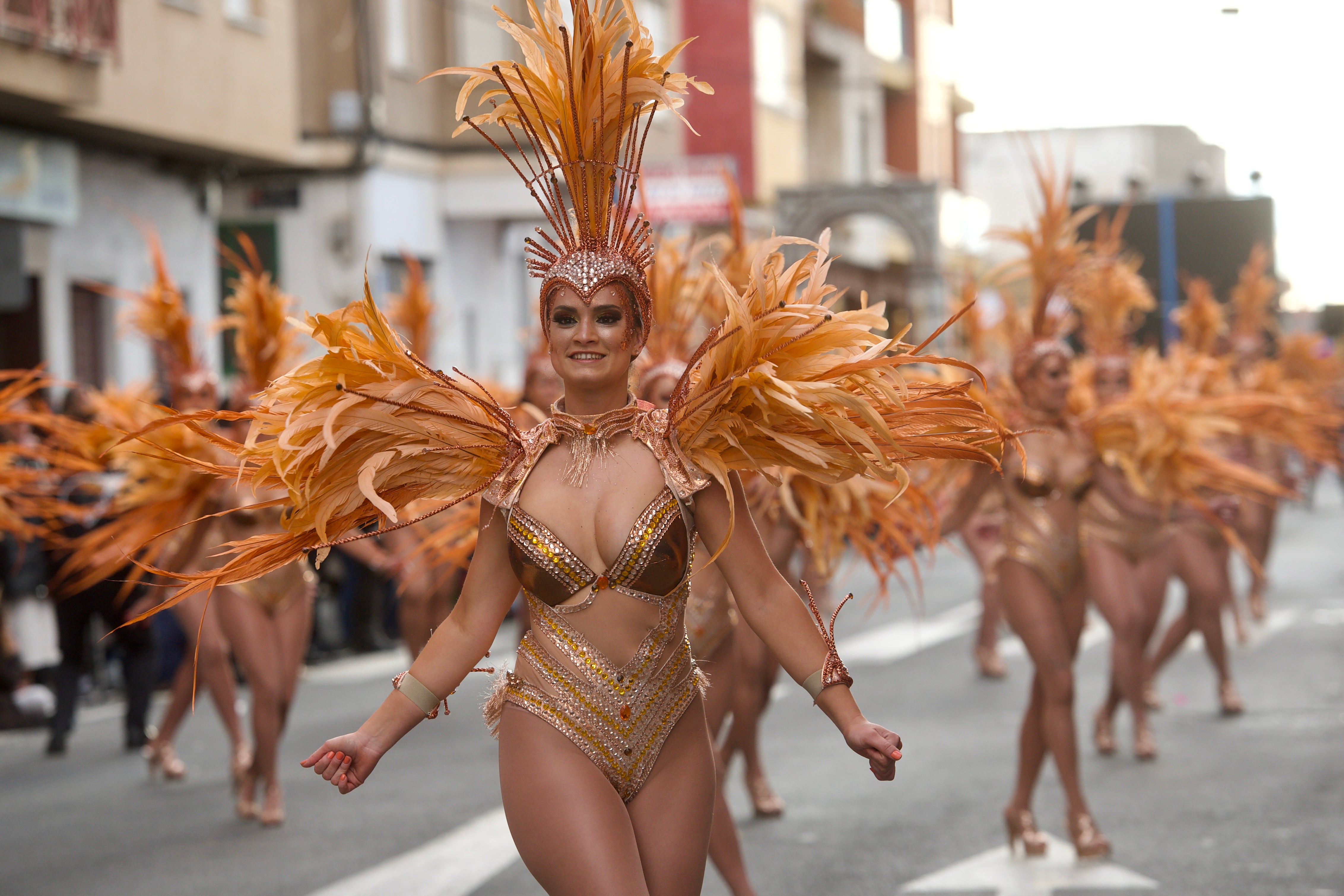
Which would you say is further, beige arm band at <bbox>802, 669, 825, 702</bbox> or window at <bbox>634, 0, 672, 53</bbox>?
window at <bbox>634, 0, 672, 53</bbox>

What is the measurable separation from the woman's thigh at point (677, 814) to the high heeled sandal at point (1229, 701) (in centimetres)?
747

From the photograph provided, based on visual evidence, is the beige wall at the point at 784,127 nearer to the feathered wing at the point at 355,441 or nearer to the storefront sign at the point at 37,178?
the storefront sign at the point at 37,178

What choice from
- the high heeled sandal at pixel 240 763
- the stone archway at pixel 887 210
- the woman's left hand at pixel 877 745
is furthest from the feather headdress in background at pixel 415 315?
the stone archway at pixel 887 210

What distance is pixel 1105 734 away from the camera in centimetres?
972

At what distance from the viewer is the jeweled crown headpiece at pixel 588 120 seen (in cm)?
407

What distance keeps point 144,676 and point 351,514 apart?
268 inches

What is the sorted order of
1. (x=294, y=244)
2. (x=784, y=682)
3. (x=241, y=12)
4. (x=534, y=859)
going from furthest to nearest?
1. (x=294, y=244)
2. (x=241, y=12)
3. (x=784, y=682)
4. (x=534, y=859)

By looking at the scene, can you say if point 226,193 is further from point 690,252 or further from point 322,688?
point 690,252

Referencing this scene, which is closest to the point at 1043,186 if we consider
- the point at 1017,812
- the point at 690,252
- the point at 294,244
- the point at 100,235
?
the point at 690,252

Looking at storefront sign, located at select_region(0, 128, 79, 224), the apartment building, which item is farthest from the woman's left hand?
storefront sign, located at select_region(0, 128, 79, 224)

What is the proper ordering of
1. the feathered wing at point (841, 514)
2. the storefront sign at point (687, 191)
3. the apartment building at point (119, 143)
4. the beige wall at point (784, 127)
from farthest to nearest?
the beige wall at point (784, 127) → the storefront sign at point (687, 191) → the apartment building at point (119, 143) → the feathered wing at point (841, 514)

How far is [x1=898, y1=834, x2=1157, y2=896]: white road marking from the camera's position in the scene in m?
6.75

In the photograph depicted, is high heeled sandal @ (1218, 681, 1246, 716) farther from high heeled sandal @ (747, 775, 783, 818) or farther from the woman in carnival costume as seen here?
the woman in carnival costume

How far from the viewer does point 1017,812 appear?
23.7 feet
